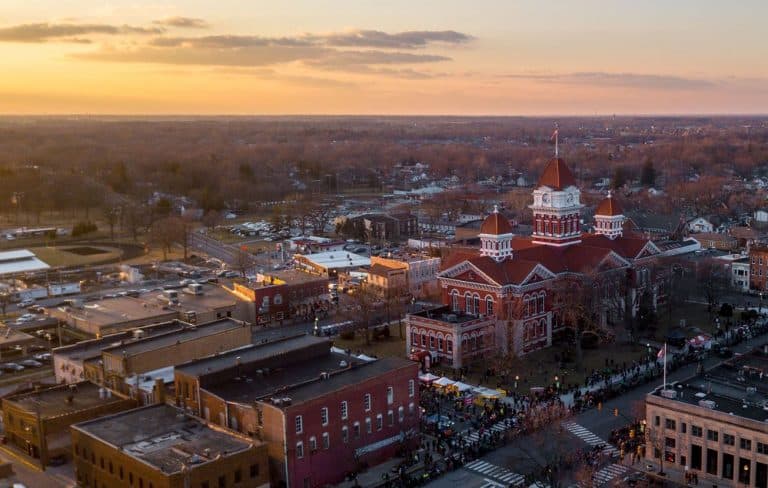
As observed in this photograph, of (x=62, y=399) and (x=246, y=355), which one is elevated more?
(x=246, y=355)

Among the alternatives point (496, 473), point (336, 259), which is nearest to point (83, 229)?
point (336, 259)

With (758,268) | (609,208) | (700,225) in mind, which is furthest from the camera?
(700,225)

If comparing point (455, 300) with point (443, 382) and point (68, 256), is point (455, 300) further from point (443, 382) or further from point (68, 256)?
point (68, 256)

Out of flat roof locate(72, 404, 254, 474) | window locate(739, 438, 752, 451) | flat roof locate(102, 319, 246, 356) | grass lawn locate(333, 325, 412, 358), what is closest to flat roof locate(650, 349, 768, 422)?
window locate(739, 438, 752, 451)

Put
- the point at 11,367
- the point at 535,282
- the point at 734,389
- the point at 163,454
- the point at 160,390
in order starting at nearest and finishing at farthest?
the point at 163,454 → the point at 734,389 → the point at 160,390 → the point at 11,367 → the point at 535,282

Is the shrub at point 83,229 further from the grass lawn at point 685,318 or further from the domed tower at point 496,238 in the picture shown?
the grass lawn at point 685,318

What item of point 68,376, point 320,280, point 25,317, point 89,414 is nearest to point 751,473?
point 89,414

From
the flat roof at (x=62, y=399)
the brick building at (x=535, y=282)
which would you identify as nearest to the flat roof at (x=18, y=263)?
the flat roof at (x=62, y=399)
